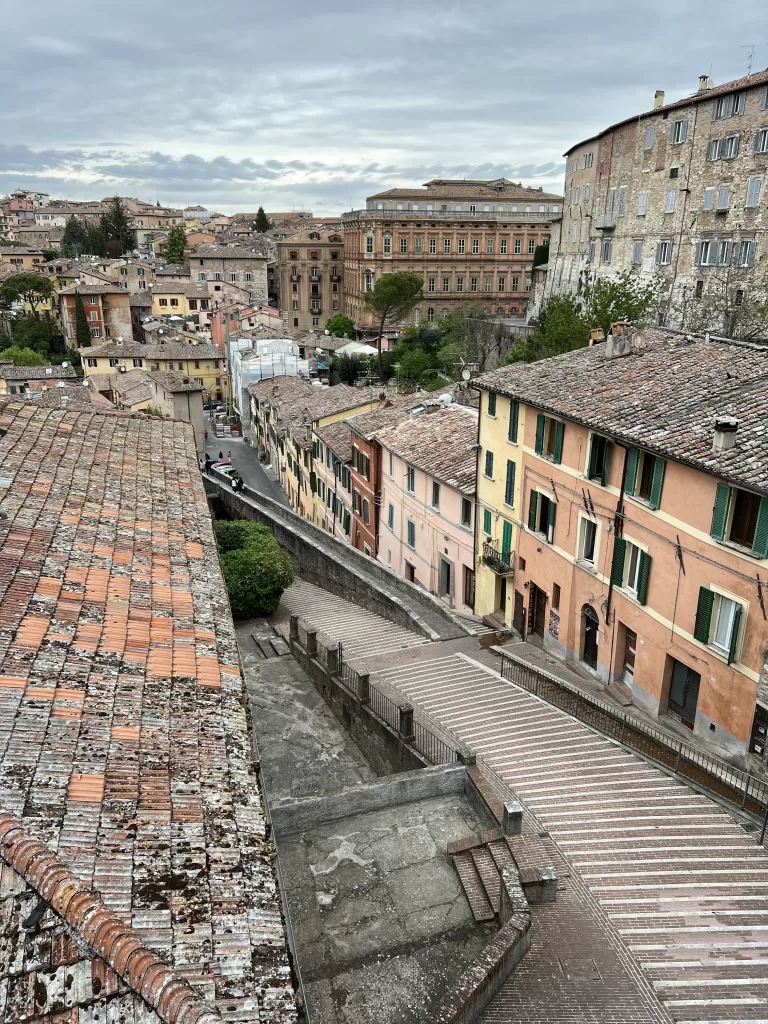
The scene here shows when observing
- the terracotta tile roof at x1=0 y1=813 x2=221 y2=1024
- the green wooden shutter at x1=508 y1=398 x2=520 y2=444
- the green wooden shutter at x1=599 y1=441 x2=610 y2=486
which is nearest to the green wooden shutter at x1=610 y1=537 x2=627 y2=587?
the green wooden shutter at x1=599 y1=441 x2=610 y2=486

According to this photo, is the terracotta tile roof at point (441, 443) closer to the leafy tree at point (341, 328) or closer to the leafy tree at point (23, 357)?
the leafy tree at point (23, 357)

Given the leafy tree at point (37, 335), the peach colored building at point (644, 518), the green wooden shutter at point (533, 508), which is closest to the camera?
the peach colored building at point (644, 518)

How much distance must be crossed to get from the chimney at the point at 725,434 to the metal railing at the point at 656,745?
6069 millimetres

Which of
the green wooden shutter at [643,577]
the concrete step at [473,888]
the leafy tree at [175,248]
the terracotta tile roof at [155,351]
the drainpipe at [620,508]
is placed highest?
the leafy tree at [175,248]

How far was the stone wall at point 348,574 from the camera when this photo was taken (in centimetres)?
2392

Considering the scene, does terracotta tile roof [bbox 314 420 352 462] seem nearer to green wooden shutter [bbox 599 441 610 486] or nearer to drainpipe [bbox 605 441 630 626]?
green wooden shutter [bbox 599 441 610 486]

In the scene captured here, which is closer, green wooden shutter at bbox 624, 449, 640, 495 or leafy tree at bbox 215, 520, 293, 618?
green wooden shutter at bbox 624, 449, 640, 495

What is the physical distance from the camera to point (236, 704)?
878 centimetres

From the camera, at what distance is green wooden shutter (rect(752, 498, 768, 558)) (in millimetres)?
13406

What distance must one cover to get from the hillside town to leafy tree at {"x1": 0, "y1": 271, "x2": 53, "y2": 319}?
261ft

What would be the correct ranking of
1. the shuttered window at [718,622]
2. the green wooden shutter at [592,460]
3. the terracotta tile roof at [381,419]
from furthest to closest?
the terracotta tile roof at [381,419] → the green wooden shutter at [592,460] → the shuttered window at [718,622]

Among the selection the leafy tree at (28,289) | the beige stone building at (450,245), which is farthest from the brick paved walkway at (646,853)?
the leafy tree at (28,289)

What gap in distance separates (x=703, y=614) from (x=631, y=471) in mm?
3894

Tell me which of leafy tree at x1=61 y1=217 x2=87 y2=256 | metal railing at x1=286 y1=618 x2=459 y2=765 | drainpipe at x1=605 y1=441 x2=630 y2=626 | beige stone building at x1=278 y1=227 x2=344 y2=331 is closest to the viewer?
metal railing at x1=286 y1=618 x2=459 y2=765
